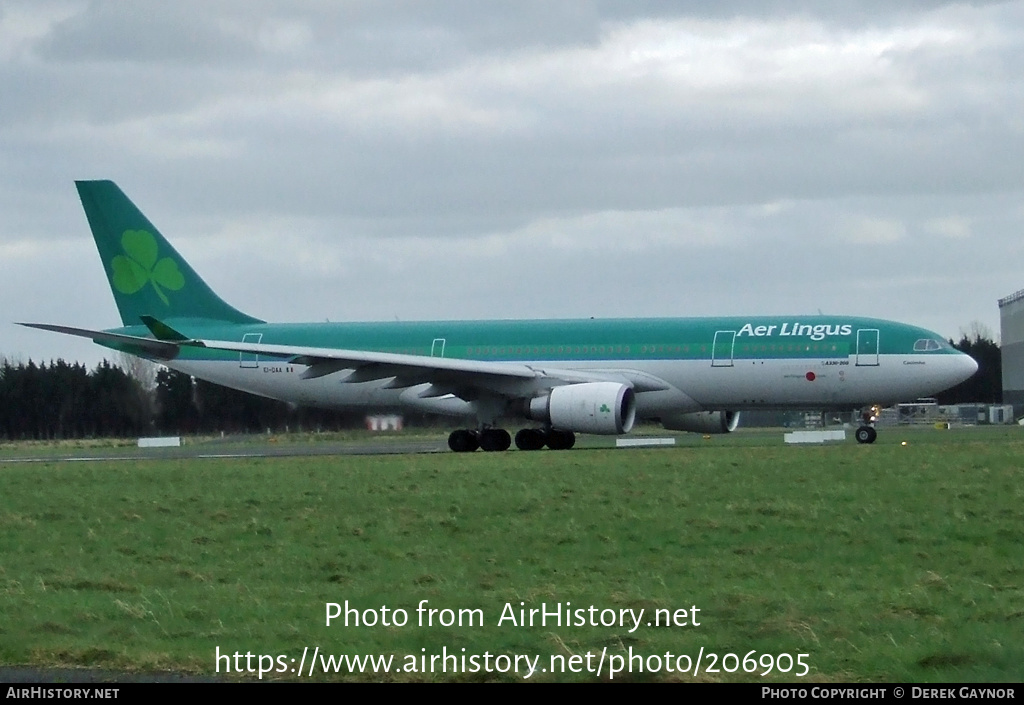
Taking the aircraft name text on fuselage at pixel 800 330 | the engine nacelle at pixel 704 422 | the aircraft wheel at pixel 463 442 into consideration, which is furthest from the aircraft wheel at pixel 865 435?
the aircraft wheel at pixel 463 442

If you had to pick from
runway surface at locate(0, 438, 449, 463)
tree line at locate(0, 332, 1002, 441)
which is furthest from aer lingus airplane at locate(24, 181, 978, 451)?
tree line at locate(0, 332, 1002, 441)

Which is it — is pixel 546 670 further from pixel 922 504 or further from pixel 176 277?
pixel 176 277

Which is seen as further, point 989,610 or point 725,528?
point 725,528

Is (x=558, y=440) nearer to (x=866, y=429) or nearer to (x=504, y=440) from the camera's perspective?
(x=504, y=440)

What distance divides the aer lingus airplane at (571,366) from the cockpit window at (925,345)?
0.14 feet

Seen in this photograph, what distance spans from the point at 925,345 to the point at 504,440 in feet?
36.4

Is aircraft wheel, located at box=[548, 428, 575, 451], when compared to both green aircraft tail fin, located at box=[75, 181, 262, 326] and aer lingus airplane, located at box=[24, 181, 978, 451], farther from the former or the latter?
green aircraft tail fin, located at box=[75, 181, 262, 326]

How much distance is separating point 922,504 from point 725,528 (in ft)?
10.8

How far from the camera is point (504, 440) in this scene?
3900 cm

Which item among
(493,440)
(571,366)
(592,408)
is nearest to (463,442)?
(493,440)

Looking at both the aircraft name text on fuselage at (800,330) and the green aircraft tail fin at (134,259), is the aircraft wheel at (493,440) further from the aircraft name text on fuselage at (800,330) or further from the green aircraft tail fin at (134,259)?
the green aircraft tail fin at (134,259)

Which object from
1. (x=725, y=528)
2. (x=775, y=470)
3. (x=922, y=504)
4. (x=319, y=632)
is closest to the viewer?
(x=319, y=632)

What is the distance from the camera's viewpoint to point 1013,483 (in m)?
21.6

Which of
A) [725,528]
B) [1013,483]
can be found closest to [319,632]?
[725,528]
